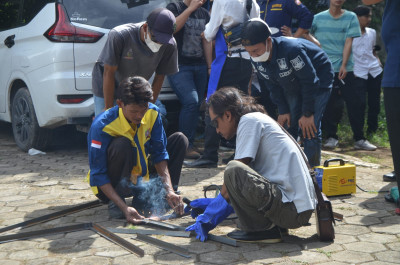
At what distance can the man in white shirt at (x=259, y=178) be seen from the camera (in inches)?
146

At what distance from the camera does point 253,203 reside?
12.2 feet

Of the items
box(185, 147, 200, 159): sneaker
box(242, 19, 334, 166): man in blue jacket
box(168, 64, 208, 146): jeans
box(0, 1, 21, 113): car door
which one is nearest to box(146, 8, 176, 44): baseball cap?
box(242, 19, 334, 166): man in blue jacket

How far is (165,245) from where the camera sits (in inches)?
148

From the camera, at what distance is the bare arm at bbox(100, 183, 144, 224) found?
13.8ft

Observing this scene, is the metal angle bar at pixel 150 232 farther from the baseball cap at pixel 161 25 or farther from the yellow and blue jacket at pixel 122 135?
the baseball cap at pixel 161 25

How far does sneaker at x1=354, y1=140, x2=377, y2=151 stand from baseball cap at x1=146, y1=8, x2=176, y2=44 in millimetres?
3674

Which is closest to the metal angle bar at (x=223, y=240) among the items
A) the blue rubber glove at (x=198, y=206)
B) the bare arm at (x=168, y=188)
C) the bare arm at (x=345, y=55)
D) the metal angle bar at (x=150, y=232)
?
the metal angle bar at (x=150, y=232)

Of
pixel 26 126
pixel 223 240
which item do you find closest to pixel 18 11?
pixel 26 126

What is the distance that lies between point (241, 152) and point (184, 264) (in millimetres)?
802

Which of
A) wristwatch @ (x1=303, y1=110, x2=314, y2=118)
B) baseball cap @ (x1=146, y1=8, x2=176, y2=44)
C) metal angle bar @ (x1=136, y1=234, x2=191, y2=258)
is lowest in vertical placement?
metal angle bar @ (x1=136, y1=234, x2=191, y2=258)

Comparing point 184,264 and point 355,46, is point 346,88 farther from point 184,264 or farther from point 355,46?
point 184,264

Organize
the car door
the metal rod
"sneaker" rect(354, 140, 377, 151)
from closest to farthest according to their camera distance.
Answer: the metal rod
the car door
"sneaker" rect(354, 140, 377, 151)

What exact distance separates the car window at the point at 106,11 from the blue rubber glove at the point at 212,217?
123 inches

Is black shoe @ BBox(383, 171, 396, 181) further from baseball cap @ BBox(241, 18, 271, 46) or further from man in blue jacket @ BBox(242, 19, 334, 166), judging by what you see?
baseball cap @ BBox(241, 18, 271, 46)
